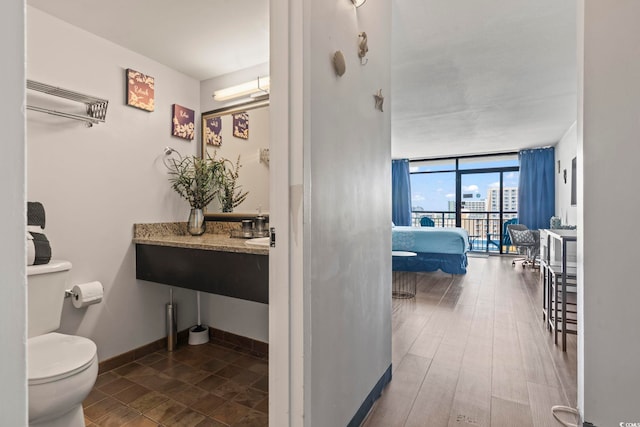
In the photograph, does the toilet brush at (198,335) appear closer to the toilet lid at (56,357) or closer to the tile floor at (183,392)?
the tile floor at (183,392)

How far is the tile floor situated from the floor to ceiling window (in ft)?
20.1

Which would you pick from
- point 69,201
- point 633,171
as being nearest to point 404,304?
point 633,171

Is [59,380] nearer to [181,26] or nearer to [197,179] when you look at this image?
[197,179]

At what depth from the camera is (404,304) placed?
3418 millimetres

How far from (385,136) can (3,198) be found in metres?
1.78

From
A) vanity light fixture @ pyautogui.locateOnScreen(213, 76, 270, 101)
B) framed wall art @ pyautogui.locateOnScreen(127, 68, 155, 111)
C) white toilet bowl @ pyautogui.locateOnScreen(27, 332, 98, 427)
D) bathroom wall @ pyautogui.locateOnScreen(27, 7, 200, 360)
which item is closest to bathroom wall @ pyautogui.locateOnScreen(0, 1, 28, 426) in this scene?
white toilet bowl @ pyautogui.locateOnScreen(27, 332, 98, 427)

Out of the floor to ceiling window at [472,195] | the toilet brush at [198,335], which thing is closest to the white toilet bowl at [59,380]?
the toilet brush at [198,335]

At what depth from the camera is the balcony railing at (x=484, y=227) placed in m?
7.11

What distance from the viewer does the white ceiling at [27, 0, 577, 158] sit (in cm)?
179

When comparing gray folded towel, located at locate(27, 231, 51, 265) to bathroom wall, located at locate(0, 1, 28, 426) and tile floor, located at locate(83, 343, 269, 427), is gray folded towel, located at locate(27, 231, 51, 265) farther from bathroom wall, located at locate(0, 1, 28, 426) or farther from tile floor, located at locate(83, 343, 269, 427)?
bathroom wall, located at locate(0, 1, 28, 426)

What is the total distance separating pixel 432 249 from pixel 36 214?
4475 millimetres

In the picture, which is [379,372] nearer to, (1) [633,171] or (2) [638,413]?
(2) [638,413]

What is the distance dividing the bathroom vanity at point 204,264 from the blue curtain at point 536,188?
6.60 metres

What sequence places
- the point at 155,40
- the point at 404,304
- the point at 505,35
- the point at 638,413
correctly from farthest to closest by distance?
the point at 404,304, the point at 505,35, the point at 155,40, the point at 638,413
